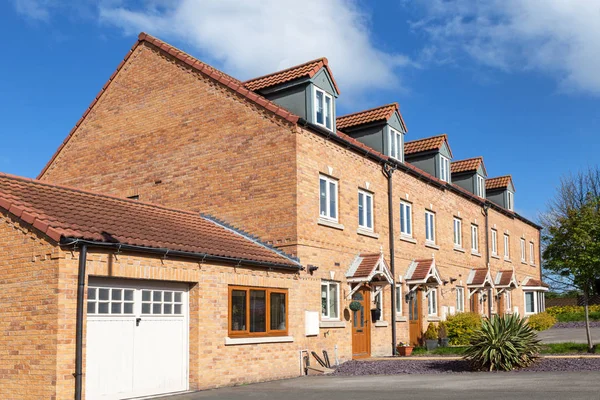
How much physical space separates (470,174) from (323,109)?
15964 mm

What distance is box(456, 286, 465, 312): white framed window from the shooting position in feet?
100

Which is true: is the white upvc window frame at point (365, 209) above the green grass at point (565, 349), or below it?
above

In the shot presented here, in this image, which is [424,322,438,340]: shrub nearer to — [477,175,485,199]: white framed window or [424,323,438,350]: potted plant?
[424,323,438,350]: potted plant

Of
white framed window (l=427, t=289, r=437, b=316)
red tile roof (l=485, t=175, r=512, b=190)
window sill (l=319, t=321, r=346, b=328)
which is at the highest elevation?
red tile roof (l=485, t=175, r=512, b=190)

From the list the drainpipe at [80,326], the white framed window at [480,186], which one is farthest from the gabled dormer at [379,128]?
the drainpipe at [80,326]

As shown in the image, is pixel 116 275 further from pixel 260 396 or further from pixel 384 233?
pixel 384 233

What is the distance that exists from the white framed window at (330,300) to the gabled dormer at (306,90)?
493cm

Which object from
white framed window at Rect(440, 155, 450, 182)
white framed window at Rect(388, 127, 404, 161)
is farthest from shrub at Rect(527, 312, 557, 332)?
white framed window at Rect(388, 127, 404, 161)

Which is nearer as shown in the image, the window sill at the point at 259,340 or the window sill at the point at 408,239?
the window sill at the point at 259,340

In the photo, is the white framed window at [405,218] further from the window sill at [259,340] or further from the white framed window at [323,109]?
the window sill at [259,340]

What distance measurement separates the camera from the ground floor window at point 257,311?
16797mm

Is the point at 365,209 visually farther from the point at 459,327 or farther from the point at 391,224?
the point at 459,327

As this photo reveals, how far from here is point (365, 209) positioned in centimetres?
2309

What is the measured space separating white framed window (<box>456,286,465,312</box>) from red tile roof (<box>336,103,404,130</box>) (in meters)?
9.31
